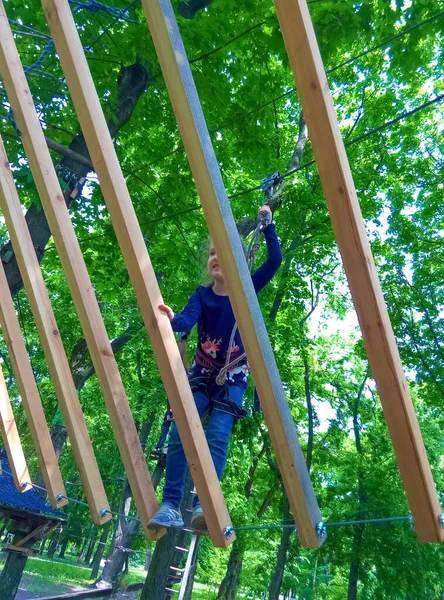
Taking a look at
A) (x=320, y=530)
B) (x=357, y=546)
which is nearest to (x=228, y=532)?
(x=320, y=530)

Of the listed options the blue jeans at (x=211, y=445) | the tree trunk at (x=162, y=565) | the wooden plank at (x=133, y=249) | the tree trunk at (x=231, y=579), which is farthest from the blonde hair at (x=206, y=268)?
the tree trunk at (x=231, y=579)

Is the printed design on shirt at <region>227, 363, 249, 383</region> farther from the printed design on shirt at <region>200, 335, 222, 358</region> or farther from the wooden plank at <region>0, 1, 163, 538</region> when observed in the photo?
the wooden plank at <region>0, 1, 163, 538</region>

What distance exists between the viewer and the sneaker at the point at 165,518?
8.06ft

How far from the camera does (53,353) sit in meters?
3.23

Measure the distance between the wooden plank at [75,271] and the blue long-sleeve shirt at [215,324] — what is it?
50 centimetres

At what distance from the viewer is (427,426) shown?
48.5 ft

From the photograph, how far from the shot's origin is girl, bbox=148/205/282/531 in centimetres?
286

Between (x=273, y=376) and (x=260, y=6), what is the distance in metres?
4.29

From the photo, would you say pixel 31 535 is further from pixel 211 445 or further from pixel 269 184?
pixel 269 184

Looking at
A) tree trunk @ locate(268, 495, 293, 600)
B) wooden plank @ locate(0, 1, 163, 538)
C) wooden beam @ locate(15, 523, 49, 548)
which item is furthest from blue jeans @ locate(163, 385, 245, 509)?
tree trunk @ locate(268, 495, 293, 600)

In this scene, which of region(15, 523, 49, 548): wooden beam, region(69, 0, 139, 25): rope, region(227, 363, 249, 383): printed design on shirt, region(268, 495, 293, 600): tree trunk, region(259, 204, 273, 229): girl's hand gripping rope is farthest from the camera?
region(268, 495, 293, 600): tree trunk

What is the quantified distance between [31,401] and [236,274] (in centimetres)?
227

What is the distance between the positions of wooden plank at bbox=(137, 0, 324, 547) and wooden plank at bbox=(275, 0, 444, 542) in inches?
14.7

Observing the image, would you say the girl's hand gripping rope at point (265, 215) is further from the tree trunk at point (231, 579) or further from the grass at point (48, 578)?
the grass at point (48, 578)
